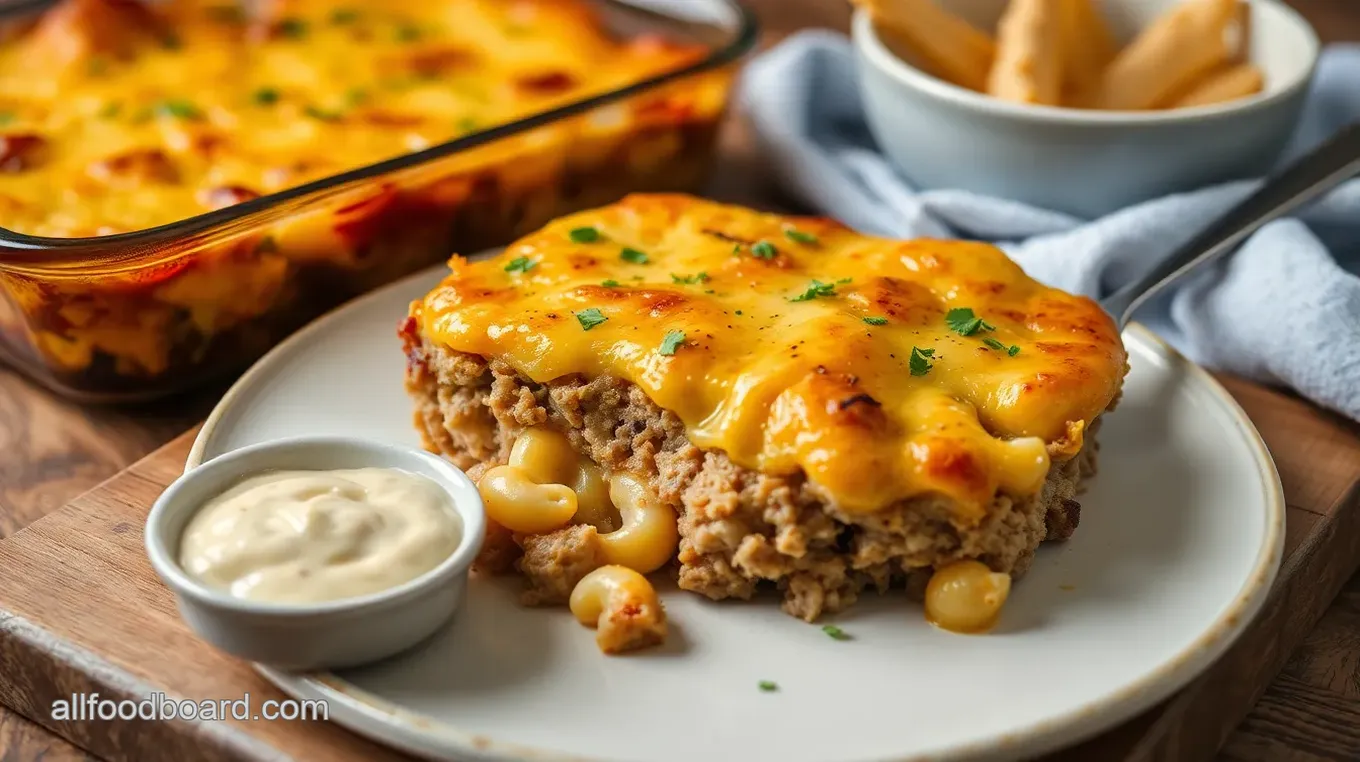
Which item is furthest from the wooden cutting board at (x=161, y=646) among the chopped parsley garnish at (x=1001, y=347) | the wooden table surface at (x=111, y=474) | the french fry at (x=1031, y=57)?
the french fry at (x=1031, y=57)

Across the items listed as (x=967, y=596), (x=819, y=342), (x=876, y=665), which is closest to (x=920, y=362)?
(x=819, y=342)

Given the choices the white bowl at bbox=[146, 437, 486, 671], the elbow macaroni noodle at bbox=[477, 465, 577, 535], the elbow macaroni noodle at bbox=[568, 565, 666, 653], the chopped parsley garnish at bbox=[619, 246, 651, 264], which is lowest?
the elbow macaroni noodle at bbox=[568, 565, 666, 653]

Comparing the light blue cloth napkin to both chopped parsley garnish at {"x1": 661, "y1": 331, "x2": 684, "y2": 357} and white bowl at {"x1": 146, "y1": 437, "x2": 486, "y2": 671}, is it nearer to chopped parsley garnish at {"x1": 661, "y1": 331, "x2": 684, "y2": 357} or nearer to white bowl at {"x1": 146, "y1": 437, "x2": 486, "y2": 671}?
chopped parsley garnish at {"x1": 661, "y1": 331, "x2": 684, "y2": 357}

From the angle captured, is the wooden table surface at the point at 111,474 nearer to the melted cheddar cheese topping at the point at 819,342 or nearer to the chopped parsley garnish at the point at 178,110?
the melted cheddar cheese topping at the point at 819,342

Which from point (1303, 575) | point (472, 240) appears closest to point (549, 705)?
point (1303, 575)

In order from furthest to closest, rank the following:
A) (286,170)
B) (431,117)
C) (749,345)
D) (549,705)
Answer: (431,117), (286,170), (749,345), (549,705)

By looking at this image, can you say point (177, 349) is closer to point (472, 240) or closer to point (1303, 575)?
point (472, 240)

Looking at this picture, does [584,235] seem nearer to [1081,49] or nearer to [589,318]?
[589,318]

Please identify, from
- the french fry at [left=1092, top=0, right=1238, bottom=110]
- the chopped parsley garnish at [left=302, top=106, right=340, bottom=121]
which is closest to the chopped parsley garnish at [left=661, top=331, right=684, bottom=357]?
the chopped parsley garnish at [left=302, top=106, right=340, bottom=121]
